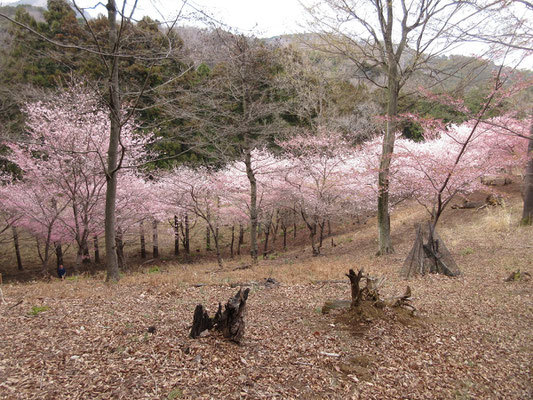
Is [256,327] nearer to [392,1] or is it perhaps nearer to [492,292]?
[492,292]

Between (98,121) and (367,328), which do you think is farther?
(98,121)

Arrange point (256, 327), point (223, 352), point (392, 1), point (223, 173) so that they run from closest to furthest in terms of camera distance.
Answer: point (223, 352) < point (256, 327) < point (392, 1) < point (223, 173)

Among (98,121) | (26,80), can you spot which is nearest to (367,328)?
(98,121)

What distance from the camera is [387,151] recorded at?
405 inches

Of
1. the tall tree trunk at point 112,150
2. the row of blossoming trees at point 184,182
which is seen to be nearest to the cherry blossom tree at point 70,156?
the row of blossoming trees at point 184,182

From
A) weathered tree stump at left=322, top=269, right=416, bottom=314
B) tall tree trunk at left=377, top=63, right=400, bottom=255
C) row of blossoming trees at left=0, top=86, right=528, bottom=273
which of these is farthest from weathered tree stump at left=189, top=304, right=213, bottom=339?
row of blossoming trees at left=0, top=86, right=528, bottom=273

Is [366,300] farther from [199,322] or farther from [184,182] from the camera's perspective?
[184,182]

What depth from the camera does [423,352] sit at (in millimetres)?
3564

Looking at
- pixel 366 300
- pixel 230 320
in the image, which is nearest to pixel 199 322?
pixel 230 320

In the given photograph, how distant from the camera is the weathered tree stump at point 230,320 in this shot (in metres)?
3.37

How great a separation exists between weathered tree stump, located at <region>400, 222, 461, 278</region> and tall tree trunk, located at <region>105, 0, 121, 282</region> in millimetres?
6215

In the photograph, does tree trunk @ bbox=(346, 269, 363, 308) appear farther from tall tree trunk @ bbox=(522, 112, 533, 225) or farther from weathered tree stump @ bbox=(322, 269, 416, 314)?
tall tree trunk @ bbox=(522, 112, 533, 225)

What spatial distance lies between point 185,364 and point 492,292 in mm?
5315

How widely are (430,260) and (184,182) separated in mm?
8651
